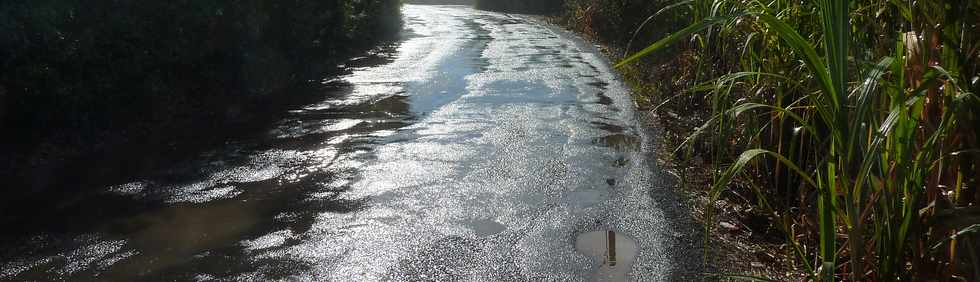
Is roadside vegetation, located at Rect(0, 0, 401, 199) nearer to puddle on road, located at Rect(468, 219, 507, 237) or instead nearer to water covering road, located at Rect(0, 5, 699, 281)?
water covering road, located at Rect(0, 5, 699, 281)

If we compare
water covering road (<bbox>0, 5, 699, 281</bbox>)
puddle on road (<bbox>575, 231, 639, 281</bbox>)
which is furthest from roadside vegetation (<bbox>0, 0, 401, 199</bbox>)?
puddle on road (<bbox>575, 231, 639, 281</bbox>)

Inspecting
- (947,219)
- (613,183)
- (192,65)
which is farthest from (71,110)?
(947,219)

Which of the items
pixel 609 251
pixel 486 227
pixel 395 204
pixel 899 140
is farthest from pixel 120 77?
pixel 899 140

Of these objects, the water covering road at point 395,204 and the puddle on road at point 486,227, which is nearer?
the water covering road at point 395,204

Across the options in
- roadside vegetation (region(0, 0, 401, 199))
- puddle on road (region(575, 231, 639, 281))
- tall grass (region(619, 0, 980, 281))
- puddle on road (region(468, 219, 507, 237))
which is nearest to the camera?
A: tall grass (region(619, 0, 980, 281))

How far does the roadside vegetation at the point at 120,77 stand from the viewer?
6.37 m

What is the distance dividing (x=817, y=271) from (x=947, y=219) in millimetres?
979

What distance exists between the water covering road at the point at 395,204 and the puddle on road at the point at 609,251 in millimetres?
28

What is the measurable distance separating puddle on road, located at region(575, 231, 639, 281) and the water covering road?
3cm

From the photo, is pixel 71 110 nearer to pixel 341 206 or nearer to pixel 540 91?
pixel 341 206

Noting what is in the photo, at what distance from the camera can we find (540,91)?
10.8 metres

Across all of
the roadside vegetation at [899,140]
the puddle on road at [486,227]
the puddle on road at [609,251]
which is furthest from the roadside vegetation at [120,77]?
the roadside vegetation at [899,140]

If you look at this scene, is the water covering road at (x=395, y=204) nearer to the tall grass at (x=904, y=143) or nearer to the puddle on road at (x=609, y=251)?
the puddle on road at (x=609, y=251)

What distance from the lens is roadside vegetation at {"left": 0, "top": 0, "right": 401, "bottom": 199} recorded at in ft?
20.9
